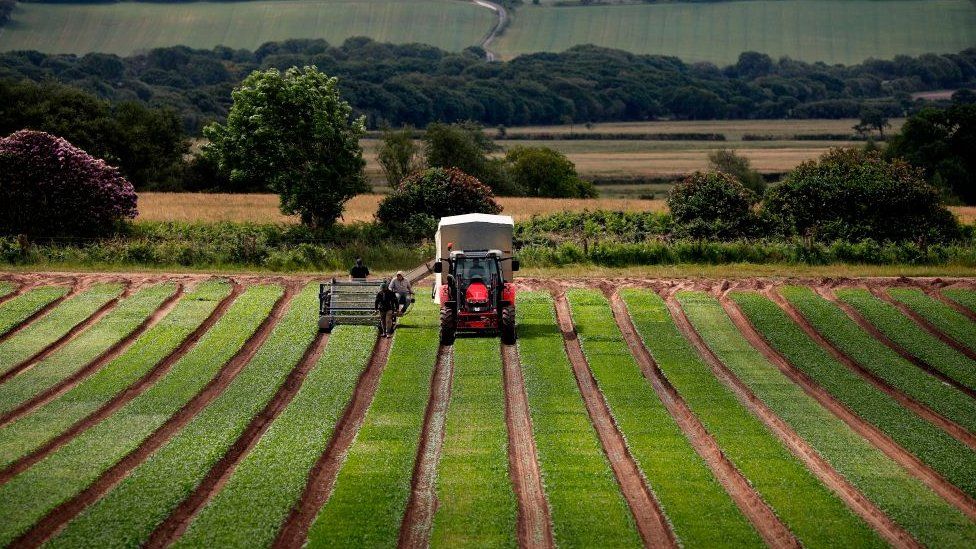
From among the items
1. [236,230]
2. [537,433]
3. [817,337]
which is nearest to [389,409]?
[537,433]

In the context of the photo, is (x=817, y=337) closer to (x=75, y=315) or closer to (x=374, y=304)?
(x=374, y=304)

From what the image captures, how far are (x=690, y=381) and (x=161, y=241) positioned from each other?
2860 cm

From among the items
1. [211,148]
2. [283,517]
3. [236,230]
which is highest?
[211,148]

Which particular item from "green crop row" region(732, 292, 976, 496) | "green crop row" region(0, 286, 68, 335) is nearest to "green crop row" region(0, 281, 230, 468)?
"green crop row" region(0, 286, 68, 335)

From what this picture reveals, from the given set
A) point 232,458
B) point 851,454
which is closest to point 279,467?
point 232,458

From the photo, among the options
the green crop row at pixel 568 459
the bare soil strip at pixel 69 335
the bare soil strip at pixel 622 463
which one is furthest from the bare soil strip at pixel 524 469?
the bare soil strip at pixel 69 335

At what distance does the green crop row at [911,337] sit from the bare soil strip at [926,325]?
0.24 m

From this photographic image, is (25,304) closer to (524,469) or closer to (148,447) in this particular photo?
(148,447)

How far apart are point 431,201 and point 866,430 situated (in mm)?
30425

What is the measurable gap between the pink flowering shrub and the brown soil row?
55.6 feet

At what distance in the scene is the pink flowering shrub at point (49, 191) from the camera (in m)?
51.8

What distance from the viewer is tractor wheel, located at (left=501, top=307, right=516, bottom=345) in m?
34.5

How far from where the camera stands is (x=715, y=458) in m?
25.2

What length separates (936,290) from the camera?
43.8 m
